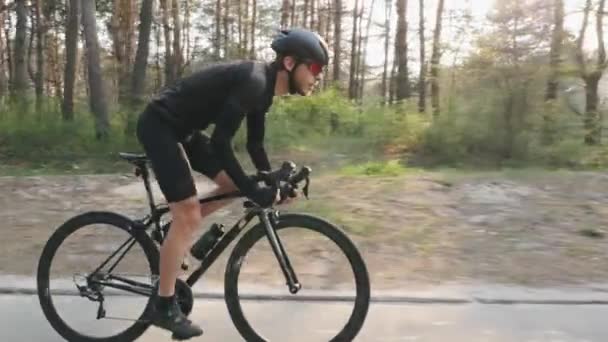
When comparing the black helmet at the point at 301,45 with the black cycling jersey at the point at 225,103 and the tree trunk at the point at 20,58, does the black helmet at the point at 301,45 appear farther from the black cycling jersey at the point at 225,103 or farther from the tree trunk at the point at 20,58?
the tree trunk at the point at 20,58

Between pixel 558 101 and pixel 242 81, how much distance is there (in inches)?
371

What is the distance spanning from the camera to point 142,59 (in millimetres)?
15133

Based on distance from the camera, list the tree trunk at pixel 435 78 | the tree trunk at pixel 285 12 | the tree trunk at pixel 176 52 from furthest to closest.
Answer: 1. the tree trunk at pixel 285 12
2. the tree trunk at pixel 176 52
3. the tree trunk at pixel 435 78

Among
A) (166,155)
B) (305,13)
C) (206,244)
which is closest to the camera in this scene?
(166,155)

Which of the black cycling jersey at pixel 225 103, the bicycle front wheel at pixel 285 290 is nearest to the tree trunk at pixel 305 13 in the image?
the bicycle front wheel at pixel 285 290

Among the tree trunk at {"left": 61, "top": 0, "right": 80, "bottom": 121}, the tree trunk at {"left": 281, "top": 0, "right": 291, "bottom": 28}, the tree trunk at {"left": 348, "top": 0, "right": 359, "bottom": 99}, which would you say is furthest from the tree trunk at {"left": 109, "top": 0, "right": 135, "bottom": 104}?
the tree trunk at {"left": 348, "top": 0, "right": 359, "bottom": 99}

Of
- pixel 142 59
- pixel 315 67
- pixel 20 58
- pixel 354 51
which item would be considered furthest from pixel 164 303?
pixel 354 51

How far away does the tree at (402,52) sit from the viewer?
20.0 m

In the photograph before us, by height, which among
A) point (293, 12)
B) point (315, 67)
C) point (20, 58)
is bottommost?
point (315, 67)

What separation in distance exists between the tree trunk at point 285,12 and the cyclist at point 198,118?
3014 centimetres

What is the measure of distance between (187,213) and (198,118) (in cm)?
51

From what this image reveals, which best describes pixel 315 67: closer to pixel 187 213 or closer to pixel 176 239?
pixel 187 213

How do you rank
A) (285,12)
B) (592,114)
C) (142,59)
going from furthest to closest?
(285,12)
(142,59)
(592,114)

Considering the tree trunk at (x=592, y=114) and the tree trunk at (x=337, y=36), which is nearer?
the tree trunk at (x=592, y=114)
